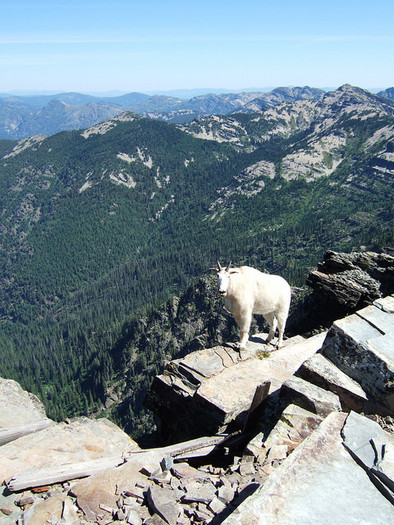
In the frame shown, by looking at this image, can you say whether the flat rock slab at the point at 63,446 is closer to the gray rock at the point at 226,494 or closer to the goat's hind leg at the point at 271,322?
the gray rock at the point at 226,494

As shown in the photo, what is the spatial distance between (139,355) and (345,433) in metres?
186

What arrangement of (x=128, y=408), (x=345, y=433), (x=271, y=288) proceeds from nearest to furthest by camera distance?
(x=345, y=433) < (x=271, y=288) < (x=128, y=408)

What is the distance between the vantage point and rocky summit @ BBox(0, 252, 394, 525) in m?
7.58

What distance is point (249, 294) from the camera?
21125 mm

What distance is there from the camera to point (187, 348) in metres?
161

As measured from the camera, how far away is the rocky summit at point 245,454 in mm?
7582

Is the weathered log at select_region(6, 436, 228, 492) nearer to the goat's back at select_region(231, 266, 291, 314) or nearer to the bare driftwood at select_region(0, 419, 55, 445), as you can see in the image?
the bare driftwood at select_region(0, 419, 55, 445)

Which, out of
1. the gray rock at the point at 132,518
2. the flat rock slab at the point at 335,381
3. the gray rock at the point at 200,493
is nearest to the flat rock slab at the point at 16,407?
the gray rock at the point at 132,518

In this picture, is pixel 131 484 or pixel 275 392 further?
pixel 275 392

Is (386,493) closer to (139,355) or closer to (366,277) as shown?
(366,277)

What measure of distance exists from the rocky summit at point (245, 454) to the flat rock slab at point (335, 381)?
4 cm

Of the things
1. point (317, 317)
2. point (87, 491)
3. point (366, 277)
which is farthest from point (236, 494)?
point (366, 277)

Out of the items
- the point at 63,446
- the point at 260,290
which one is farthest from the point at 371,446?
the point at 260,290

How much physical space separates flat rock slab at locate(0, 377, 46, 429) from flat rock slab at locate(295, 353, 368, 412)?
12819 millimetres
